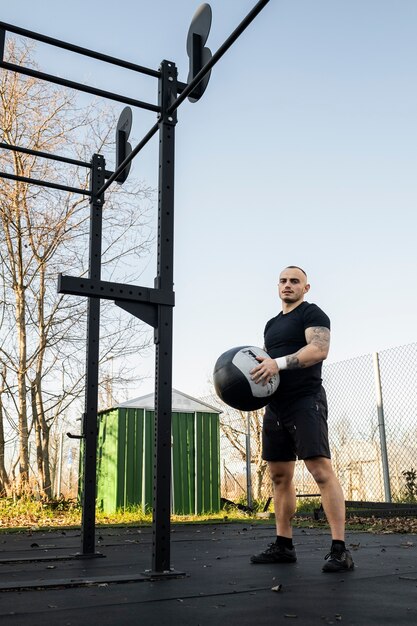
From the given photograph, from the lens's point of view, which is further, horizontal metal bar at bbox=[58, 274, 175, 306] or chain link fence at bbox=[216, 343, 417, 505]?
chain link fence at bbox=[216, 343, 417, 505]

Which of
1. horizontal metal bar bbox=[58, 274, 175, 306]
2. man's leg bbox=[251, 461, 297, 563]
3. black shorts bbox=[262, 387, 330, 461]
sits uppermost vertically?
horizontal metal bar bbox=[58, 274, 175, 306]

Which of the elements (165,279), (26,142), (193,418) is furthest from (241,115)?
(26,142)

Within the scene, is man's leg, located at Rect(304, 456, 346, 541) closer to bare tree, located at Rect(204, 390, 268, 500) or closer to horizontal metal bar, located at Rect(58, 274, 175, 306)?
horizontal metal bar, located at Rect(58, 274, 175, 306)

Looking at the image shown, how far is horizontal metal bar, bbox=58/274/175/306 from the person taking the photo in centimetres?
288

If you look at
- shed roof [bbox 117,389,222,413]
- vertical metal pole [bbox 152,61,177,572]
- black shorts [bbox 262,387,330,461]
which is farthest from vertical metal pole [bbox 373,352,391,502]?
vertical metal pole [bbox 152,61,177,572]

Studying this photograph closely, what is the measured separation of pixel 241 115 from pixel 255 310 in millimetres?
7105

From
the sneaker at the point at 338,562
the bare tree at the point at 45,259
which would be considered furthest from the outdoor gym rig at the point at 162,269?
the bare tree at the point at 45,259

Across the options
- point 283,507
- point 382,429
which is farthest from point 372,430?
point 283,507

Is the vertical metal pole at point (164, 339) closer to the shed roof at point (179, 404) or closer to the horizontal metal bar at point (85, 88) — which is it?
the horizontal metal bar at point (85, 88)

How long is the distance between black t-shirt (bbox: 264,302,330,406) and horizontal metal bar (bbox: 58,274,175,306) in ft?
2.44

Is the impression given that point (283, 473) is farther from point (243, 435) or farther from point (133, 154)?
point (243, 435)

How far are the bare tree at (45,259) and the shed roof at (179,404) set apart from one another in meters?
1.62

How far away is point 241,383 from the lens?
298cm

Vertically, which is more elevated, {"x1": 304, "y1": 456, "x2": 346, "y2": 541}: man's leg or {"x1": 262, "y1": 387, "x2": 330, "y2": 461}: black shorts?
{"x1": 262, "y1": 387, "x2": 330, "y2": 461}: black shorts
